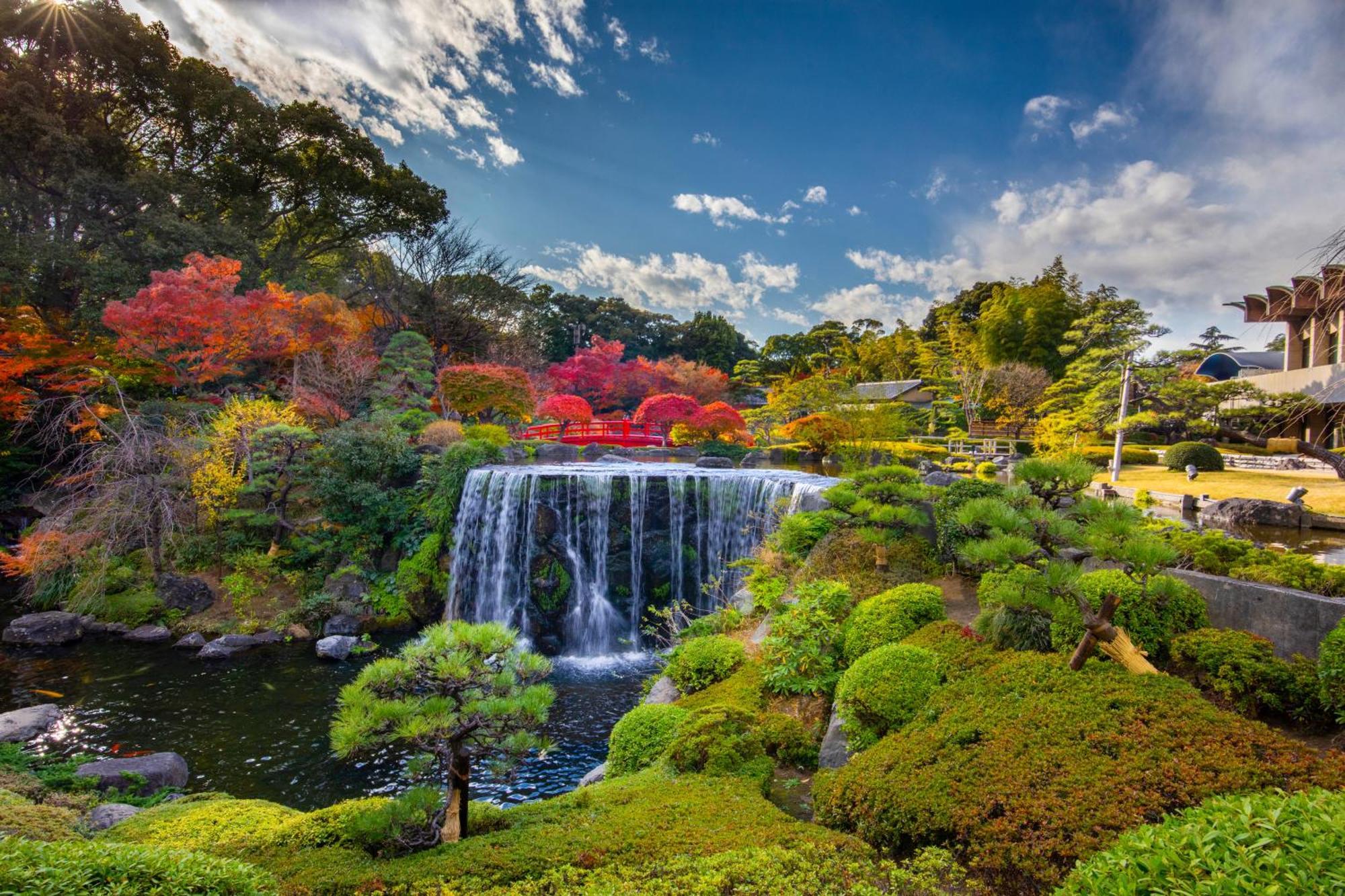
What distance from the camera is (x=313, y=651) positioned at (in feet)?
37.9

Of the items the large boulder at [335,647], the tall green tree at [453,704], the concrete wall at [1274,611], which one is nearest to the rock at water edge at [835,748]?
the tall green tree at [453,704]

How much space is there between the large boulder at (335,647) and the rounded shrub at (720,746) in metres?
9.04

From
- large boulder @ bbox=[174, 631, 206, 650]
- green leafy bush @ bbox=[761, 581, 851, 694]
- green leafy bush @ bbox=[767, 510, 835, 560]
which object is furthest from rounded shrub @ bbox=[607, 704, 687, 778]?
large boulder @ bbox=[174, 631, 206, 650]

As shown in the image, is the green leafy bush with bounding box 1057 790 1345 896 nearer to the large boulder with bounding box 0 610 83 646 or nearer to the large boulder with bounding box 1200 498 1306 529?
the large boulder with bounding box 1200 498 1306 529

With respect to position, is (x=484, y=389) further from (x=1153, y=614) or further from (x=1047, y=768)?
(x=1047, y=768)

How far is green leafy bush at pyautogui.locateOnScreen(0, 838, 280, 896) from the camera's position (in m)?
2.07

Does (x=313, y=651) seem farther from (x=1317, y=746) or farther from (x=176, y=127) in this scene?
(x=176, y=127)

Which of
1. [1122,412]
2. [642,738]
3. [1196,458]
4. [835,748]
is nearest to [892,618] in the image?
[835,748]

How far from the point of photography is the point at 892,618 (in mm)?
5848

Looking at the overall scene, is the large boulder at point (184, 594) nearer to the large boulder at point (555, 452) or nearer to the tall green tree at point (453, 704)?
the large boulder at point (555, 452)

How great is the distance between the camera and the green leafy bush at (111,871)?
6.79ft

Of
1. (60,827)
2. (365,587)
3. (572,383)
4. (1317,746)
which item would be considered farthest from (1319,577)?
(572,383)

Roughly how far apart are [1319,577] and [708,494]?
10202 mm

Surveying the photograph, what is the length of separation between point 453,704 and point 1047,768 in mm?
3556
